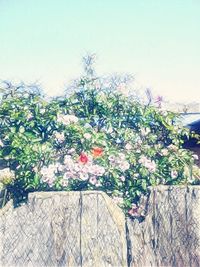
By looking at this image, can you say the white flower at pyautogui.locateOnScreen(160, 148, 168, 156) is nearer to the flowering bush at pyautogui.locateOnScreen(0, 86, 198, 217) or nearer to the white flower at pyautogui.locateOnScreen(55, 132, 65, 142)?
the flowering bush at pyautogui.locateOnScreen(0, 86, 198, 217)

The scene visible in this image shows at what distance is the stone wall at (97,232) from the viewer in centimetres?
165

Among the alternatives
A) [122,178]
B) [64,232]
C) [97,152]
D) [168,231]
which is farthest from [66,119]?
[168,231]

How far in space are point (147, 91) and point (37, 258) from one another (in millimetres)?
2578

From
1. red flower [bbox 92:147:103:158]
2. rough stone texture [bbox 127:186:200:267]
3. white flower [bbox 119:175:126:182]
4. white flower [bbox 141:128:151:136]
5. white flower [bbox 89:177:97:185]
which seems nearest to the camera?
rough stone texture [bbox 127:186:200:267]

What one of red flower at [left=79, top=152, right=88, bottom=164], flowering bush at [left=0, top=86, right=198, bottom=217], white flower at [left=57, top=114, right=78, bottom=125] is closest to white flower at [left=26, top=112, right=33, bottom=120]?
flowering bush at [left=0, top=86, right=198, bottom=217]

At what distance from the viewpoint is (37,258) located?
1.70 m

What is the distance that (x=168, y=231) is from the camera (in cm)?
169

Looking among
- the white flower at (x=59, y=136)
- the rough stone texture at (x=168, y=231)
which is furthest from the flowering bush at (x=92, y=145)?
the rough stone texture at (x=168, y=231)

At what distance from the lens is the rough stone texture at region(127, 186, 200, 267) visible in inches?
64.9

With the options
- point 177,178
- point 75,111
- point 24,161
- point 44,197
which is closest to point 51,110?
point 75,111

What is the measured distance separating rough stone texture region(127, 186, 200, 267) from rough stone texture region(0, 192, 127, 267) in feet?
0.34

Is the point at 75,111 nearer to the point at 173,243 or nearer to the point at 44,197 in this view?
the point at 44,197

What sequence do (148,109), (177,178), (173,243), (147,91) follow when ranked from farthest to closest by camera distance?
(147,91) → (148,109) → (177,178) → (173,243)

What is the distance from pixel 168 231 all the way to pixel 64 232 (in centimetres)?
51
